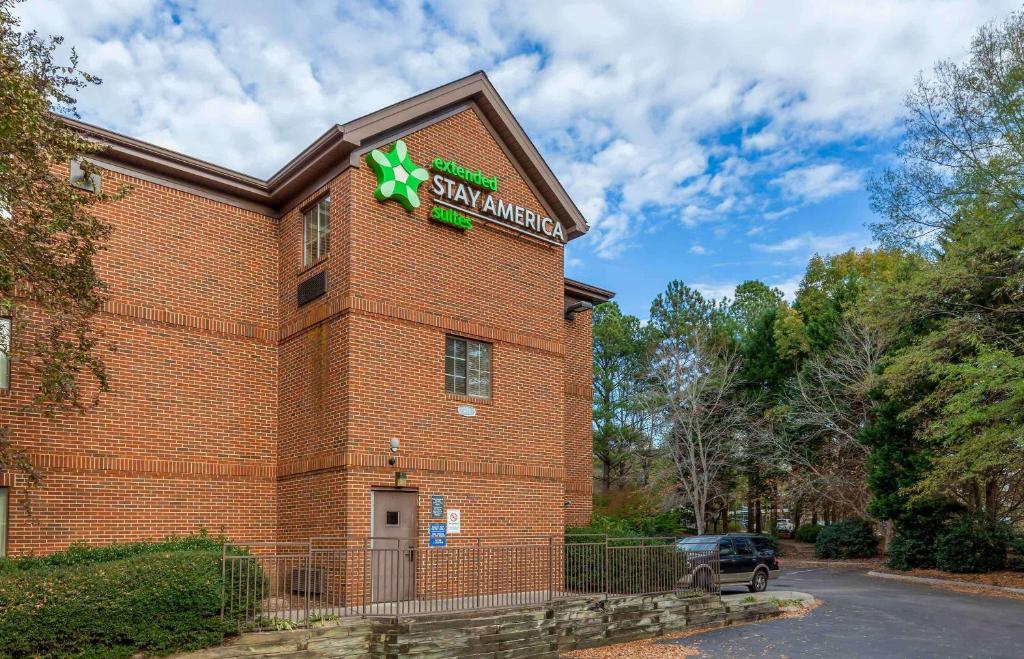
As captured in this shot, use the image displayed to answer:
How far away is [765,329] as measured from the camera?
43.0 metres

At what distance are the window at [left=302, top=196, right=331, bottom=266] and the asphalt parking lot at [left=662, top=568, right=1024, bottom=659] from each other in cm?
1004

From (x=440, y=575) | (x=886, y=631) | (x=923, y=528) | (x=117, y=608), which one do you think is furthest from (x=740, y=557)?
(x=117, y=608)

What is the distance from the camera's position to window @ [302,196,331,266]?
659 inches

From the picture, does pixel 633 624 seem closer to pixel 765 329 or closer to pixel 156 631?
pixel 156 631

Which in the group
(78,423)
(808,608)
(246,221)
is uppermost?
(246,221)

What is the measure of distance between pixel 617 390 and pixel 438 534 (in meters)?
36.8

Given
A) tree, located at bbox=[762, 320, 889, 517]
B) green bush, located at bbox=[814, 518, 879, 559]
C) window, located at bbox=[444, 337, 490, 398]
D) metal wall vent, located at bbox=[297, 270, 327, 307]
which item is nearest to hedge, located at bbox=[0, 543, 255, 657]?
metal wall vent, located at bbox=[297, 270, 327, 307]

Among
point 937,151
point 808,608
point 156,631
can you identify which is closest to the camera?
point 156,631

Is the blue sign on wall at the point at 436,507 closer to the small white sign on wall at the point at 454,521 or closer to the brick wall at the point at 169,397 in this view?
the small white sign on wall at the point at 454,521

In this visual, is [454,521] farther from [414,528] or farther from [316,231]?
[316,231]

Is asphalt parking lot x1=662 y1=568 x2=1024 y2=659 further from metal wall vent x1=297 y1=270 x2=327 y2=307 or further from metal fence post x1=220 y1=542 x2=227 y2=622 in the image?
metal wall vent x1=297 y1=270 x2=327 y2=307

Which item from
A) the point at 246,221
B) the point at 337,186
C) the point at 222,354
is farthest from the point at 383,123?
the point at 222,354

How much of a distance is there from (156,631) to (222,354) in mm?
6732

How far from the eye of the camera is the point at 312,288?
16.6 metres
